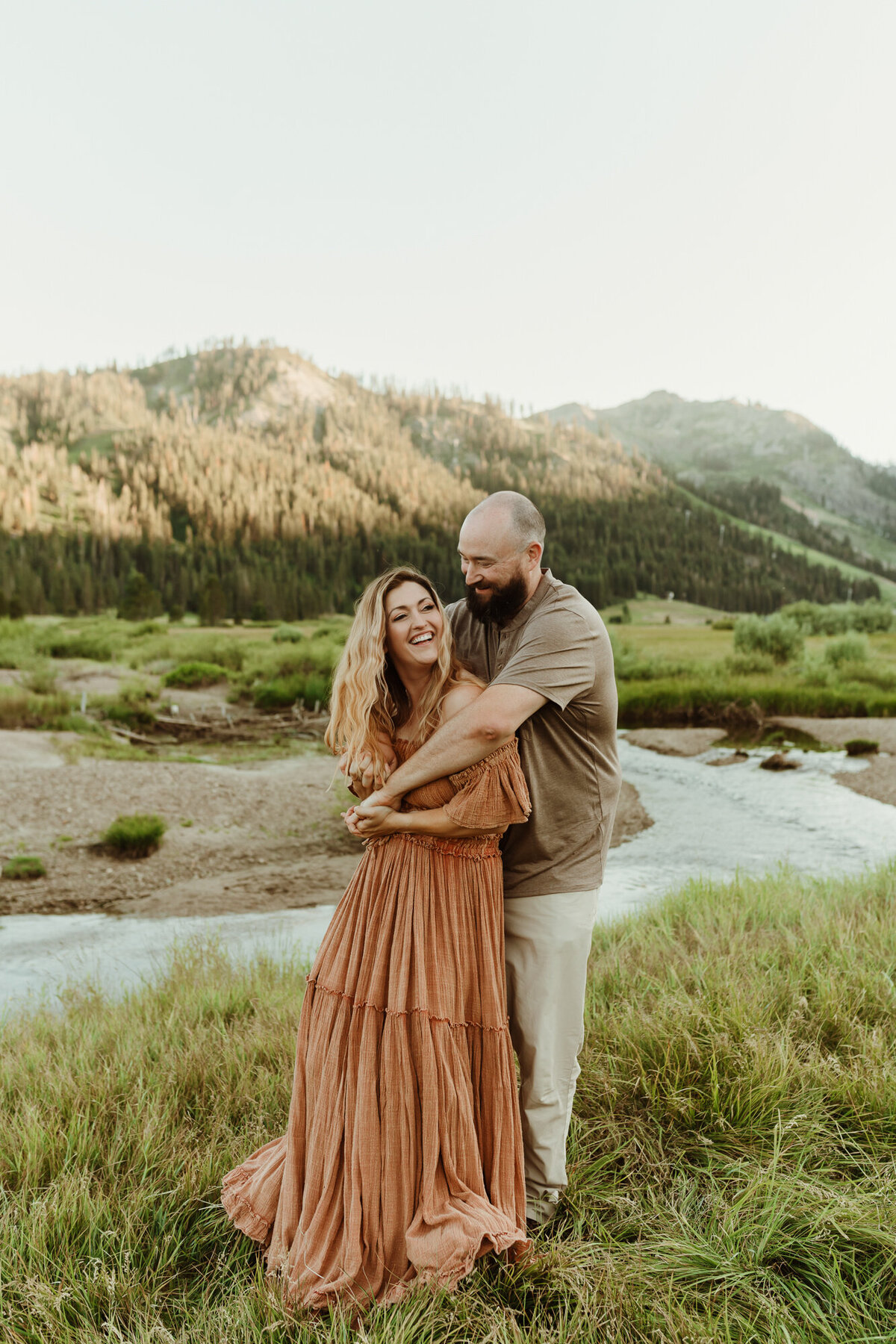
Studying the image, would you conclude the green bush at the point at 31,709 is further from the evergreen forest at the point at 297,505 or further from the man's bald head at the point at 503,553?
the man's bald head at the point at 503,553

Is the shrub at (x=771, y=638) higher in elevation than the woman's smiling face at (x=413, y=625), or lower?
lower

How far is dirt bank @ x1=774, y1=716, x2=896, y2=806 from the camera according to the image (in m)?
16.0

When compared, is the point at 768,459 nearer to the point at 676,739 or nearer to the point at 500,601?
the point at 676,739

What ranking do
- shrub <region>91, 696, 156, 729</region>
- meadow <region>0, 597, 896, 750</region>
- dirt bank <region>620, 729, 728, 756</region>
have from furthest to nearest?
dirt bank <region>620, 729, 728, 756</region> → meadow <region>0, 597, 896, 750</region> → shrub <region>91, 696, 156, 729</region>

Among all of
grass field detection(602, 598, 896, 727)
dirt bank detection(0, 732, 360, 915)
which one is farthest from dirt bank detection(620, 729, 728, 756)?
dirt bank detection(0, 732, 360, 915)

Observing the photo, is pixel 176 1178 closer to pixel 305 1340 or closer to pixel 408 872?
pixel 305 1340

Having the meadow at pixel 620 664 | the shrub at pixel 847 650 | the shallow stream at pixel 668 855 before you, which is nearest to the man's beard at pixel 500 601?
the shallow stream at pixel 668 855

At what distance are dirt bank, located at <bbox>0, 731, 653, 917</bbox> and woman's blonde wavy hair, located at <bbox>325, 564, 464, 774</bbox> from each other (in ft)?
30.1

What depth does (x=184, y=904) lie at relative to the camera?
10.8m

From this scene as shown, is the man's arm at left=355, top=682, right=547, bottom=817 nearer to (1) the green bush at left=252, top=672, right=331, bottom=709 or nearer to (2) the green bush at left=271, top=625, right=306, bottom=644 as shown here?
(1) the green bush at left=252, top=672, right=331, bottom=709

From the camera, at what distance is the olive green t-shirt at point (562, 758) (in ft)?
7.64

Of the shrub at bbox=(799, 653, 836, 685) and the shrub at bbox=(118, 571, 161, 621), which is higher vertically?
the shrub at bbox=(118, 571, 161, 621)

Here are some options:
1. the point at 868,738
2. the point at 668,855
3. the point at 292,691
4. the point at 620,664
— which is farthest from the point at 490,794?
the point at 620,664

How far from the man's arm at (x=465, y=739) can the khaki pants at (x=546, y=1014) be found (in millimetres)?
669
